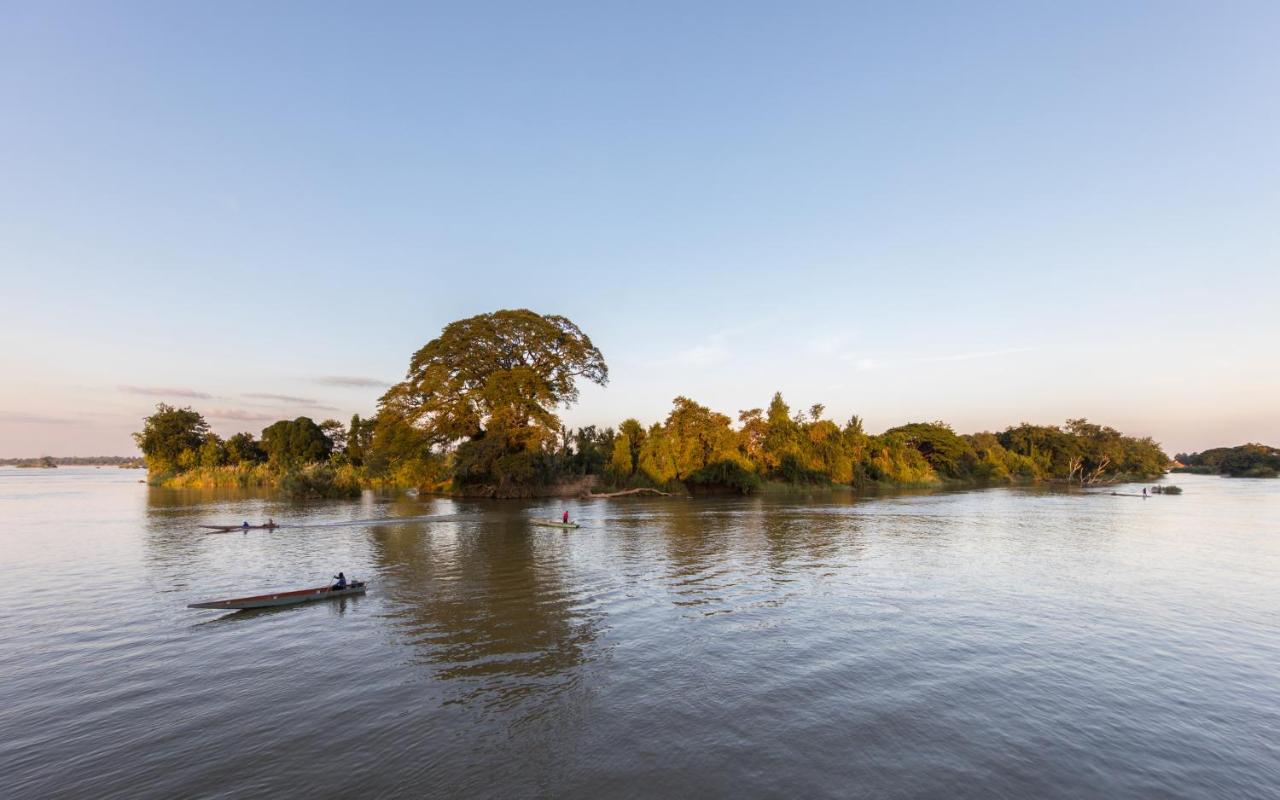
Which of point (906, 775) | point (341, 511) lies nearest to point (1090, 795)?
point (906, 775)

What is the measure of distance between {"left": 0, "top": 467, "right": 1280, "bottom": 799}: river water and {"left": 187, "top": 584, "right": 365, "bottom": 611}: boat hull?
486 mm

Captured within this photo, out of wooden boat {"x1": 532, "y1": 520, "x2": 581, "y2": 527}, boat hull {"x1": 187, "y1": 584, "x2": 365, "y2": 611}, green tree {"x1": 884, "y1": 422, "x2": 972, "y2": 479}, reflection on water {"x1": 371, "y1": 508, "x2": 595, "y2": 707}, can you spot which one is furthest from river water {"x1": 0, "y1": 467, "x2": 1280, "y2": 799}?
green tree {"x1": 884, "y1": 422, "x2": 972, "y2": 479}

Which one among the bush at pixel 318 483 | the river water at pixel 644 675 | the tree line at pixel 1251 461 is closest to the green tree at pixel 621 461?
the bush at pixel 318 483

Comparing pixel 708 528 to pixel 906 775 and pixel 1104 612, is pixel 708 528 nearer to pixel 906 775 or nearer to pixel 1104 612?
pixel 1104 612

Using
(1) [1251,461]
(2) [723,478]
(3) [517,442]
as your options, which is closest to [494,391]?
(3) [517,442]

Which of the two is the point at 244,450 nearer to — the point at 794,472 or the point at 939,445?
the point at 794,472

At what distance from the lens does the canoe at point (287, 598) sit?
1943cm

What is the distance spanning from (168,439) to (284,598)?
387 ft

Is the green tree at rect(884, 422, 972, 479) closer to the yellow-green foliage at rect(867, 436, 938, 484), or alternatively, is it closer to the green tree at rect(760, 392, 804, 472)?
the yellow-green foliage at rect(867, 436, 938, 484)

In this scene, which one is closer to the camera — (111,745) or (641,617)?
(111,745)

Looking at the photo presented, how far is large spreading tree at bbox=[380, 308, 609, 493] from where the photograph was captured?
71375 millimetres

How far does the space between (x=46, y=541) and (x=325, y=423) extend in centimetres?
8838

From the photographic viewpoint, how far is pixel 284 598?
68.5 ft

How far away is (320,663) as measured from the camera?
15242mm
